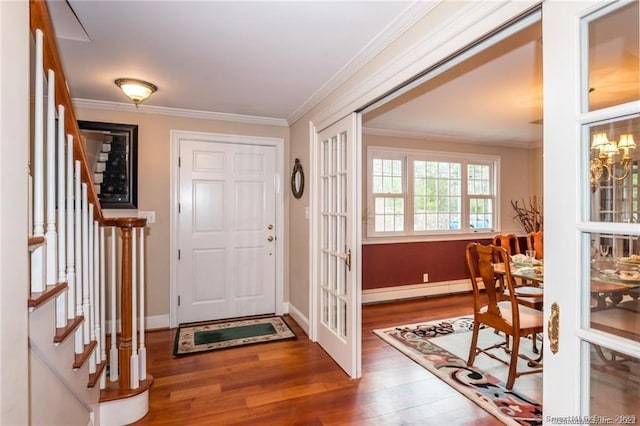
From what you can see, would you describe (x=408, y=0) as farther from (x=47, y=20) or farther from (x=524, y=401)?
(x=524, y=401)

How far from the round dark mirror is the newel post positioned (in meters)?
1.81

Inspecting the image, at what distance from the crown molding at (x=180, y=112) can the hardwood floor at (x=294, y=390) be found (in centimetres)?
231

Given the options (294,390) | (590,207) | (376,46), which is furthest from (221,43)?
(294,390)

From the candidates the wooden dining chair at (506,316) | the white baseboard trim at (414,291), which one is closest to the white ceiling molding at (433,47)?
the wooden dining chair at (506,316)

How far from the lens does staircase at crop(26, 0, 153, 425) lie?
1235mm

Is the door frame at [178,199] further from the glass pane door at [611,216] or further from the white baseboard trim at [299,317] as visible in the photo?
the glass pane door at [611,216]

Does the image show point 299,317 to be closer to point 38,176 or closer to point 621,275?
point 38,176

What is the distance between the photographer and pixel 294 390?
245 centimetres

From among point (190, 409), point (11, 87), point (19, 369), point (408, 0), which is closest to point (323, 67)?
point (408, 0)

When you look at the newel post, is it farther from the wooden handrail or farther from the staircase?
the wooden handrail

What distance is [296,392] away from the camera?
2418 millimetres

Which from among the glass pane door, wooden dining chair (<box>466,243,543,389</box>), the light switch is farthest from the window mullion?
the glass pane door

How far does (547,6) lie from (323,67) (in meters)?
1.62

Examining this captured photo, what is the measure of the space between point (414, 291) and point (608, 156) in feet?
13.3
